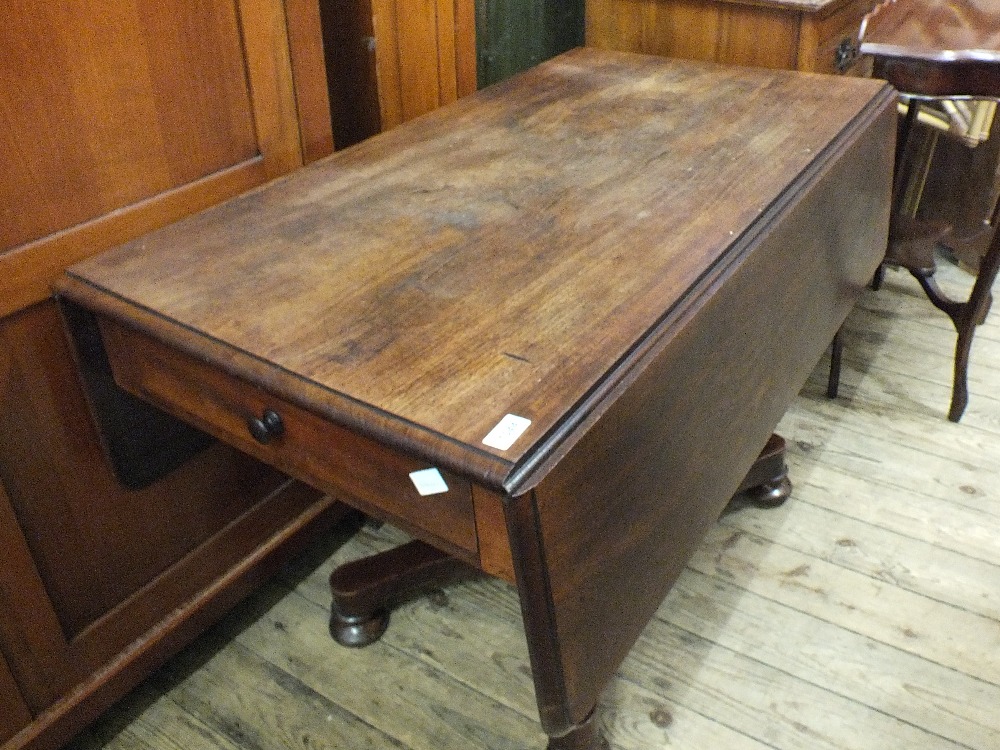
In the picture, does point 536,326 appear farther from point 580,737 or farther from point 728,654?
point 728,654

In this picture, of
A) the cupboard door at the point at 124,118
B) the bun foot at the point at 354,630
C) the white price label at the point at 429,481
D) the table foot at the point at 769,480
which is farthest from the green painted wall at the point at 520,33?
the white price label at the point at 429,481

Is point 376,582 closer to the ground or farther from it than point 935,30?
closer to the ground

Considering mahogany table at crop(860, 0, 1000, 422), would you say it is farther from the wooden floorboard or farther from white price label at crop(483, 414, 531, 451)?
white price label at crop(483, 414, 531, 451)

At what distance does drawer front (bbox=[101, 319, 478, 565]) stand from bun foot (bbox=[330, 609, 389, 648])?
0.54 metres

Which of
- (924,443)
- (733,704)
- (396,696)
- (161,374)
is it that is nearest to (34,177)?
(161,374)

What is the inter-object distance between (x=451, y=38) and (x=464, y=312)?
2.45 ft

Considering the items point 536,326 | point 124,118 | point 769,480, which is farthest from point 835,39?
point 124,118

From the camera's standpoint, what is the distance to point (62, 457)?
1.14 metres

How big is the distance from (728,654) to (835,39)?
1183 mm

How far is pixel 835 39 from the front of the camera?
1830 millimetres

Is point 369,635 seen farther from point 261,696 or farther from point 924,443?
point 924,443

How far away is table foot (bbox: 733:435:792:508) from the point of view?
1601 millimetres

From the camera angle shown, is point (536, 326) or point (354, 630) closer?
point (536, 326)

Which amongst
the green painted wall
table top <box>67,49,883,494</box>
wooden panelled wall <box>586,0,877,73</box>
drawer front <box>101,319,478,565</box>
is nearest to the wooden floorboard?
drawer front <box>101,319,478,565</box>
